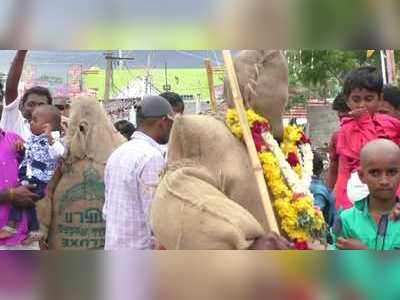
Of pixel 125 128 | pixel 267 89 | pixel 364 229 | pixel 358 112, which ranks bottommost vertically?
pixel 364 229

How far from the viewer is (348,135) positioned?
243cm

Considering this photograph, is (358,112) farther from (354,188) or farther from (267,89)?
(267,89)

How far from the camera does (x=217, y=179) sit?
1690 mm

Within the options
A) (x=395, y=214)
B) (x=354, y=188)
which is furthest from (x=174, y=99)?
(x=395, y=214)

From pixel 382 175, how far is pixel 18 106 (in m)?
1.58

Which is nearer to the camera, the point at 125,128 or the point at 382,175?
the point at 382,175

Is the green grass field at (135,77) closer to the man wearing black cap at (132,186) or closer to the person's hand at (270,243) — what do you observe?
the man wearing black cap at (132,186)

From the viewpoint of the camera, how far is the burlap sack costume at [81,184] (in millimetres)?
2629

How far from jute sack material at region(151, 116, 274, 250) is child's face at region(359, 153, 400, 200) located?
33cm

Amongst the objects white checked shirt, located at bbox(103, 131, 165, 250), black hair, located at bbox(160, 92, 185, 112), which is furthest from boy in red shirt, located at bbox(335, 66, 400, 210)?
black hair, located at bbox(160, 92, 185, 112)

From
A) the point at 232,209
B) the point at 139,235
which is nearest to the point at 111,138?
A: the point at 139,235

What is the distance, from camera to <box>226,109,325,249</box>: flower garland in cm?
168

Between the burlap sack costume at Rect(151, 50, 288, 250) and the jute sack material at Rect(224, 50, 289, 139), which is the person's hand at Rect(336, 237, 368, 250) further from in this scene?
the jute sack material at Rect(224, 50, 289, 139)

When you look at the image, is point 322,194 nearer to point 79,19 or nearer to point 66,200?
point 66,200
